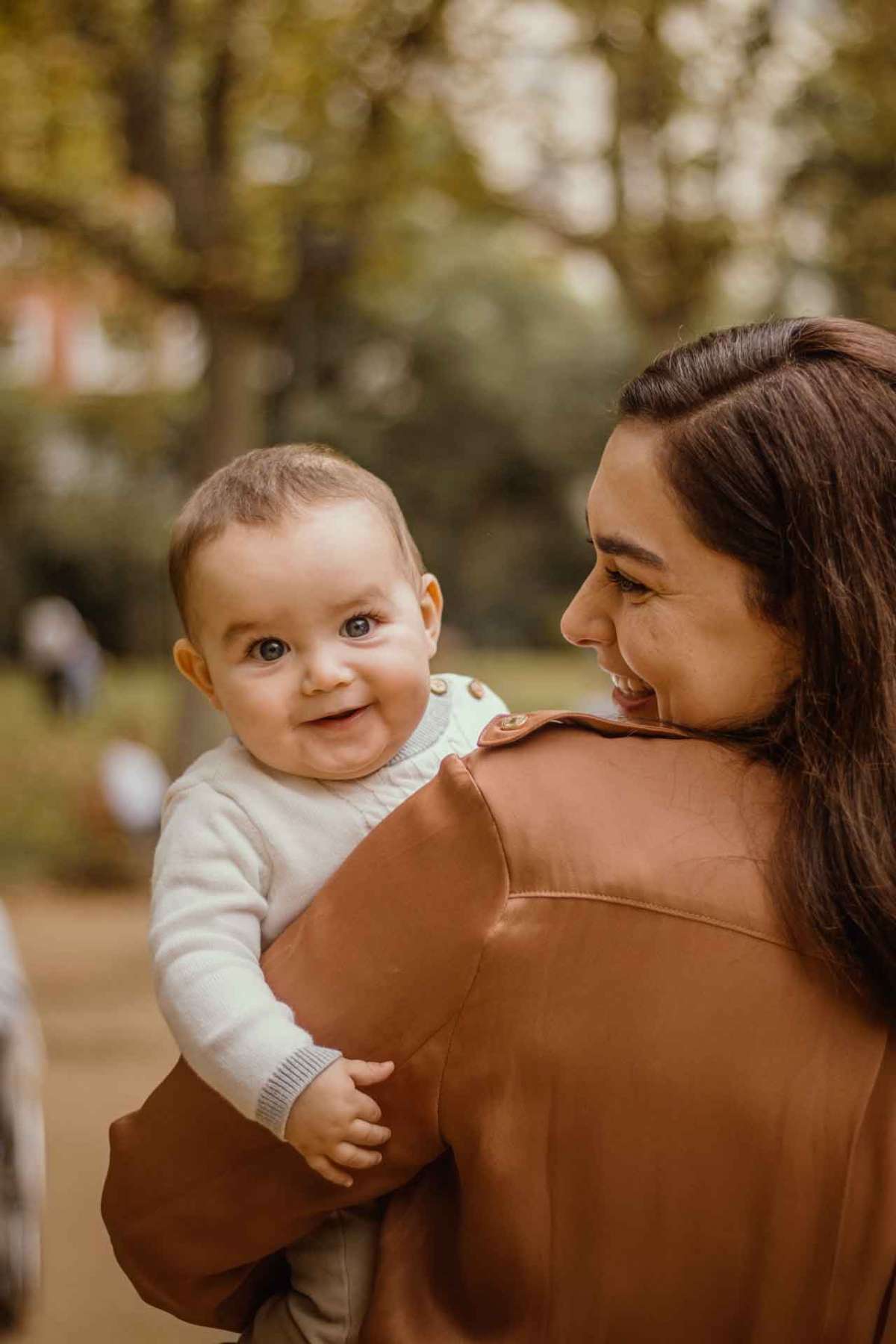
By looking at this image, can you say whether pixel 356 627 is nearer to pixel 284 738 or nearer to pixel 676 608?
pixel 284 738

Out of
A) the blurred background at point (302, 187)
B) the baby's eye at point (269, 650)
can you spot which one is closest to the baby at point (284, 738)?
the baby's eye at point (269, 650)

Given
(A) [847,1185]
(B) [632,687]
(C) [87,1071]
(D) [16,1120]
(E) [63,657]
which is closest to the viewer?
(A) [847,1185]

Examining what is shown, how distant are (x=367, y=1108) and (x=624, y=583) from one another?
→ 54 centimetres

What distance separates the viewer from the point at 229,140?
6.79 m

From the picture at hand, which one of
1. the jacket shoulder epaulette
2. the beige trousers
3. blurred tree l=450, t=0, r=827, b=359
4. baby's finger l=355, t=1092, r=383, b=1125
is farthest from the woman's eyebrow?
blurred tree l=450, t=0, r=827, b=359

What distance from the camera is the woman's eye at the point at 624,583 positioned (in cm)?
137

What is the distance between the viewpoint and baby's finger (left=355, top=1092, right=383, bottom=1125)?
3.95 ft

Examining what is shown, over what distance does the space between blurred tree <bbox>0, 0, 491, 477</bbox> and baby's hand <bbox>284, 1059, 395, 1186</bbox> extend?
6.21 metres

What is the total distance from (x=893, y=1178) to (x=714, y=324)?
30.3 feet

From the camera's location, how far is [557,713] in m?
1.28

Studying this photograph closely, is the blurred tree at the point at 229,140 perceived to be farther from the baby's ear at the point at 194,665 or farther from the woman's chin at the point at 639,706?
the woman's chin at the point at 639,706

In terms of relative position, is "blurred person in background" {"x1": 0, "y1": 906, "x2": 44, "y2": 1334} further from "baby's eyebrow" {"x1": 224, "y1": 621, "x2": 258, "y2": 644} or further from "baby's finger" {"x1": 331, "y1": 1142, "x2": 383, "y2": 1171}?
"baby's finger" {"x1": 331, "y1": 1142, "x2": 383, "y2": 1171}

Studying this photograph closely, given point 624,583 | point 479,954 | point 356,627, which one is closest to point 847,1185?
point 479,954

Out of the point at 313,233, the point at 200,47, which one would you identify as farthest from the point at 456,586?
the point at 200,47
